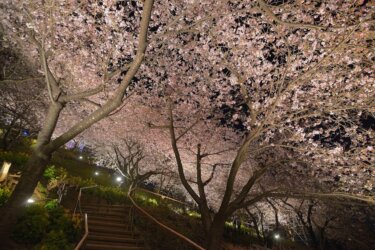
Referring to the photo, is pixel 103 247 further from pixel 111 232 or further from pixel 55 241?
pixel 111 232

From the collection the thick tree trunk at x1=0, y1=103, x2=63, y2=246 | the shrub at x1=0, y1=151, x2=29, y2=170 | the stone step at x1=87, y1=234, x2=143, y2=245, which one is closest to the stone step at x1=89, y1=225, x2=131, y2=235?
the stone step at x1=87, y1=234, x2=143, y2=245

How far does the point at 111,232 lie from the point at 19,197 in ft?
16.1

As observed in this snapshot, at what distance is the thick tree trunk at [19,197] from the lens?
775 centimetres

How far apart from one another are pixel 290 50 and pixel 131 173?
19940 millimetres

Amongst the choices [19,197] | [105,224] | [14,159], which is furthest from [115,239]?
[14,159]

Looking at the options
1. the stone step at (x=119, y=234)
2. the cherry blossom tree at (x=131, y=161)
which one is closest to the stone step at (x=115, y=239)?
the stone step at (x=119, y=234)

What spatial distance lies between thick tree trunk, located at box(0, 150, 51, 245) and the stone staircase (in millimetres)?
2120

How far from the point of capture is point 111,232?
38.6ft

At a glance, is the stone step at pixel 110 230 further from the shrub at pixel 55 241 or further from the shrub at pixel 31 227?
the shrub at pixel 31 227

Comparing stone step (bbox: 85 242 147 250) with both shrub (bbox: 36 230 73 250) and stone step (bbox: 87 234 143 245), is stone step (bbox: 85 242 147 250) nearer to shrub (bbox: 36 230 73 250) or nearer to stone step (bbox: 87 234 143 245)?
stone step (bbox: 87 234 143 245)

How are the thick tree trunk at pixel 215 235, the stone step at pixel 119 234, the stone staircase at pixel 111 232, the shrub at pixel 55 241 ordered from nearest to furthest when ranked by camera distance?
the shrub at pixel 55 241
the stone staircase at pixel 111 232
the thick tree trunk at pixel 215 235
the stone step at pixel 119 234

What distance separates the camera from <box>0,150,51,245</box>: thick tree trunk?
7750 millimetres

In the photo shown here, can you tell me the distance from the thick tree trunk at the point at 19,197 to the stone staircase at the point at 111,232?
2120 mm

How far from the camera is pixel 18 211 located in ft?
25.8
